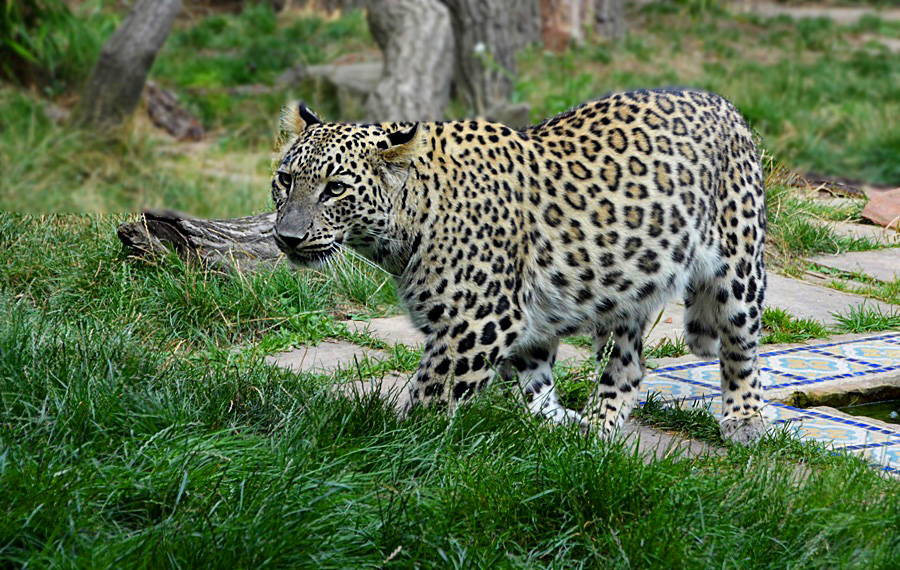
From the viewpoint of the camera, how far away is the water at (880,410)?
6.36 metres

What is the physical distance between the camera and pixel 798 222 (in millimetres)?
9406

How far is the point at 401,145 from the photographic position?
5109 millimetres

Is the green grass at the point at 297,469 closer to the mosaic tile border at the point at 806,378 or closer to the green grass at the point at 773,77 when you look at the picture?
the mosaic tile border at the point at 806,378

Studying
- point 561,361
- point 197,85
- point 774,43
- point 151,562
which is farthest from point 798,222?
point 774,43

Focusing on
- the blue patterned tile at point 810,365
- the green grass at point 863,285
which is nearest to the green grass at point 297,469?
the blue patterned tile at point 810,365

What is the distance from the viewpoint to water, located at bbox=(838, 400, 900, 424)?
20.9 ft

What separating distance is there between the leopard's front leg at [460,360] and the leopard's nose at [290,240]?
2.33 feet

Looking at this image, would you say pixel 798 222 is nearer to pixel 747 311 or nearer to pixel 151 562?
pixel 747 311

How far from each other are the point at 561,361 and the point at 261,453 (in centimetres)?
290

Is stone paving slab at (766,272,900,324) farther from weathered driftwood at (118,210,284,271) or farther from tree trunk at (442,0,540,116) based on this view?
tree trunk at (442,0,540,116)

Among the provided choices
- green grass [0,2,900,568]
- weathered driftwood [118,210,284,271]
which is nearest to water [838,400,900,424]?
green grass [0,2,900,568]

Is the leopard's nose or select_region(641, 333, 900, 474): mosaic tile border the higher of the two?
the leopard's nose

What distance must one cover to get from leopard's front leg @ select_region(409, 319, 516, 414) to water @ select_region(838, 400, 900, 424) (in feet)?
8.05

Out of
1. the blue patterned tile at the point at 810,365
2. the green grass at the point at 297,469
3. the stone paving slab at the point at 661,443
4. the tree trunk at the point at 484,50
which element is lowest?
the tree trunk at the point at 484,50
